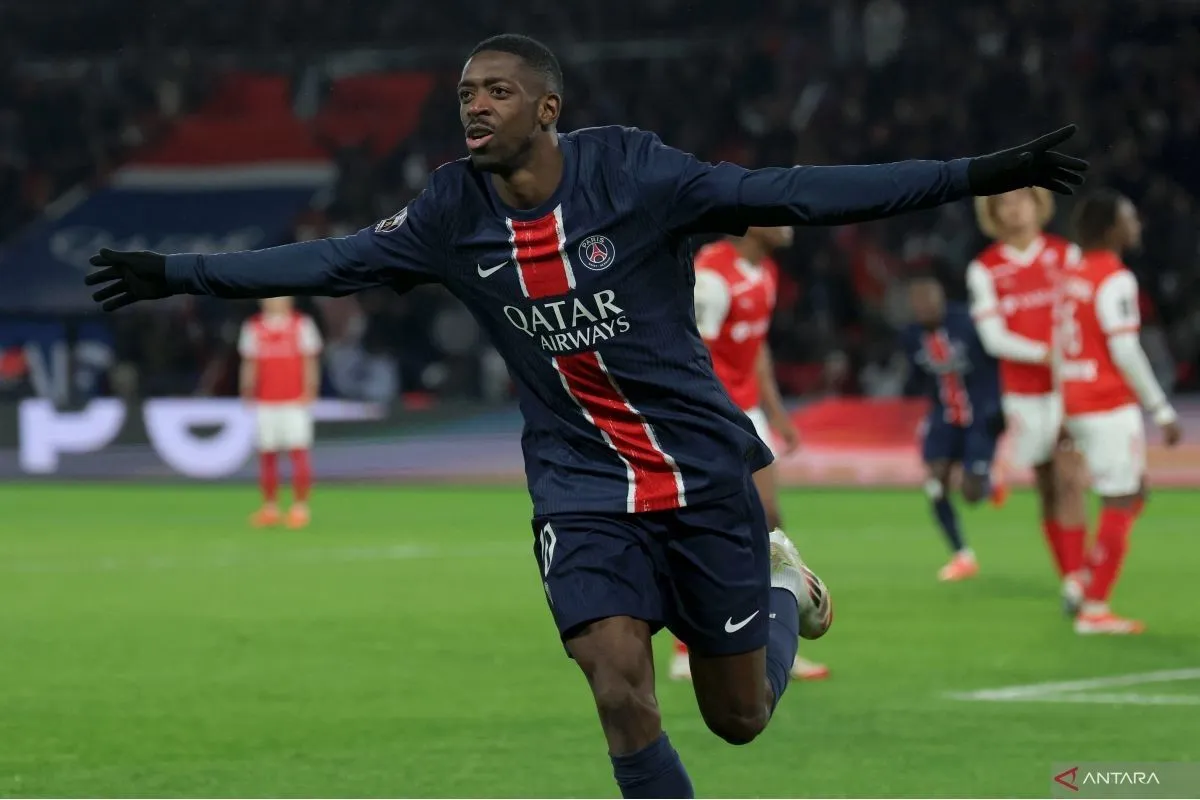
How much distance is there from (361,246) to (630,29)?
26191mm

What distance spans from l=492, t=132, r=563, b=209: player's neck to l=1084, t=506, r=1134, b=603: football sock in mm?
6218

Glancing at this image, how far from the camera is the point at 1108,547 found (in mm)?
11141

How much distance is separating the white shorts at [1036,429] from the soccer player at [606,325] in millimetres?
6374

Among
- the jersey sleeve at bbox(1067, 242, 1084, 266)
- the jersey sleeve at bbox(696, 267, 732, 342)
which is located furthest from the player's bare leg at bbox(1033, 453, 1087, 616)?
the jersey sleeve at bbox(696, 267, 732, 342)

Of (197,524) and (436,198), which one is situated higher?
(436,198)

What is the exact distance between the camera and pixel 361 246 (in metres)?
5.77

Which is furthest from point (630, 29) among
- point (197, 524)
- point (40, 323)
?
point (197, 524)

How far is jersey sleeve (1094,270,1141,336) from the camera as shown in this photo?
35.7 feet

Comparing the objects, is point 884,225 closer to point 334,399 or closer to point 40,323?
point 334,399

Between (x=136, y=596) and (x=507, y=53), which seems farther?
(x=136, y=596)

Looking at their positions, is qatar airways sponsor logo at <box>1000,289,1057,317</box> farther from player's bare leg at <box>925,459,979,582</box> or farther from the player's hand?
player's bare leg at <box>925,459,979,582</box>

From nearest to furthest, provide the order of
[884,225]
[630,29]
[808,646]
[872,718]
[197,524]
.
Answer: [872,718] → [808,646] → [197,524] → [884,225] → [630,29]

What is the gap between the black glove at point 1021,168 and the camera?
514 centimetres

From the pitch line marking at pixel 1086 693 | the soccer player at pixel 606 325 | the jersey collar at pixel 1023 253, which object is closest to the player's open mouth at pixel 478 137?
the soccer player at pixel 606 325
